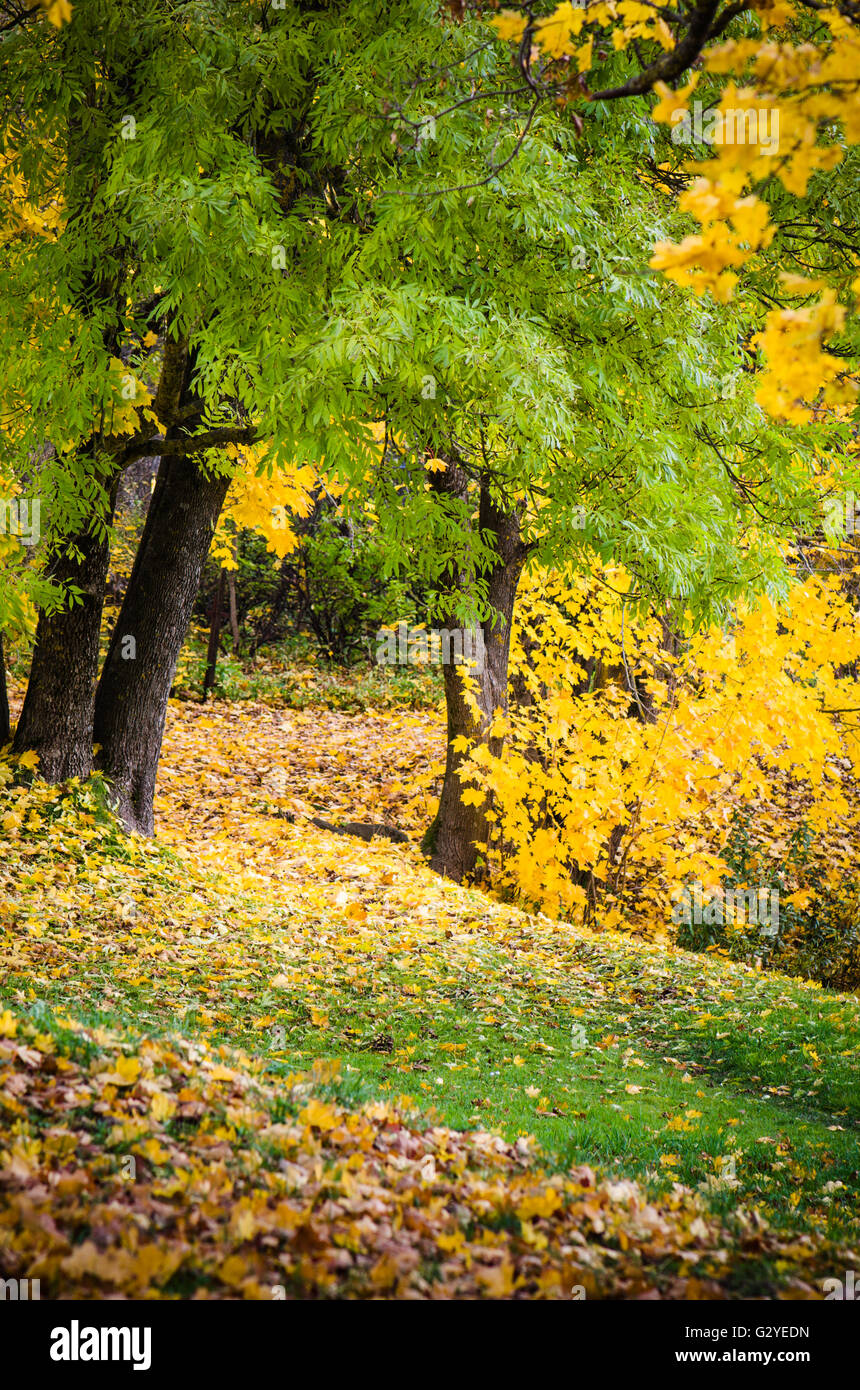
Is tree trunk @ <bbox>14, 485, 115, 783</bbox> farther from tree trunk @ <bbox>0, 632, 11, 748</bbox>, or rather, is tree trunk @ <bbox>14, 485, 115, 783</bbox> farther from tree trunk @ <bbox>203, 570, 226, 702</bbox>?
tree trunk @ <bbox>203, 570, 226, 702</bbox>

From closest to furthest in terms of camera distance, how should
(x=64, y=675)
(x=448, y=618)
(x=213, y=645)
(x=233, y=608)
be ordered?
(x=64, y=675) < (x=448, y=618) < (x=213, y=645) < (x=233, y=608)

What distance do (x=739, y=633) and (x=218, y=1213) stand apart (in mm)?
8108

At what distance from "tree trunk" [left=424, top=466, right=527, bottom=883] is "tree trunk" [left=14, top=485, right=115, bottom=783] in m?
3.68

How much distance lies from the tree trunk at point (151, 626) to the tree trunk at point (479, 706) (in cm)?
265

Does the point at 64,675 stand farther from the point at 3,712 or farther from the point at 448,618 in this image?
the point at 448,618

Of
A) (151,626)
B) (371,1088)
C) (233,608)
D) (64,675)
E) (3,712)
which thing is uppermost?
(233,608)

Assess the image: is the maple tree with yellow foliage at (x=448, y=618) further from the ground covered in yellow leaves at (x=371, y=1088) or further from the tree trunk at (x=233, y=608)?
the tree trunk at (x=233, y=608)

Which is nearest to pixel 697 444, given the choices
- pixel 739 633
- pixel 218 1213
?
pixel 739 633

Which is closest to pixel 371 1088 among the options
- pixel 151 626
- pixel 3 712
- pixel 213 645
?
pixel 151 626

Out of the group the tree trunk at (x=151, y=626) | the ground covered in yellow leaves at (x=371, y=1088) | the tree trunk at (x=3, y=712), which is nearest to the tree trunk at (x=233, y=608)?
the ground covered in yellow leaves at (x=371, y=1088)

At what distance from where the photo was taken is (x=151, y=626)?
28.3 ft

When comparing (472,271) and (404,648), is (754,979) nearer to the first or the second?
(472,271)

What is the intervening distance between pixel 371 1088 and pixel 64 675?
5160 millimetres

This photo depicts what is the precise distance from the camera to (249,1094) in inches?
139
